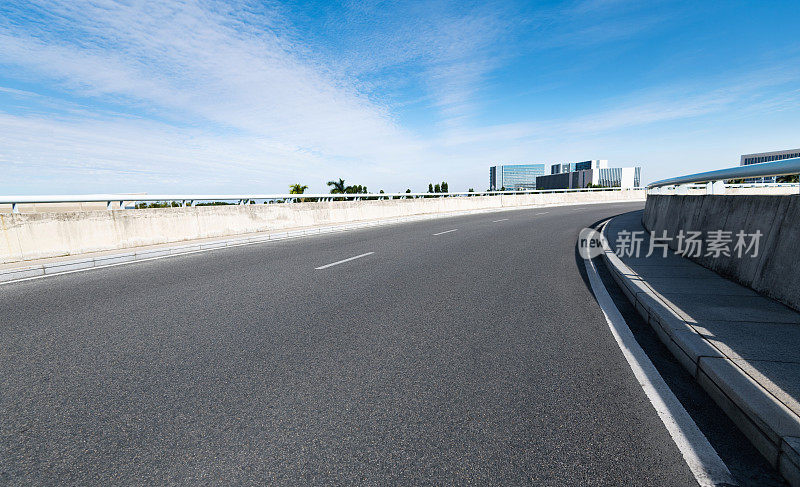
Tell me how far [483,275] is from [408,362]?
12.4 ft

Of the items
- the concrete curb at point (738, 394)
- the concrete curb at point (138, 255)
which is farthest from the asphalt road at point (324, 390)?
the concrete curb at point (138, 255)

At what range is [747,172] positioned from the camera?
5320 millimetres

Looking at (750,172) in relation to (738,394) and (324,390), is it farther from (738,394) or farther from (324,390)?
(324,390)

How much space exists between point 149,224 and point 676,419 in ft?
39.9

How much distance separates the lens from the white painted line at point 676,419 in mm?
2232

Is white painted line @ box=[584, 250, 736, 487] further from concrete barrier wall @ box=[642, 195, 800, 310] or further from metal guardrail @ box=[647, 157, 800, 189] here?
metal guardrail @ box=[647, 157, 800, 189]

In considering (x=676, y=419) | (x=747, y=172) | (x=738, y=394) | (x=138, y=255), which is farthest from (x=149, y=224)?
(x=747, y=172)

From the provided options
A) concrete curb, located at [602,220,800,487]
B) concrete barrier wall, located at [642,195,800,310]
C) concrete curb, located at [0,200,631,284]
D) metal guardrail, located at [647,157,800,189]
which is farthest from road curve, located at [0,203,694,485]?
metal guardrail, located at [647,157,800,189]

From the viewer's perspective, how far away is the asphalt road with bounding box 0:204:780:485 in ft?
7.59

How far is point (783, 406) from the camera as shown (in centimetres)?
252

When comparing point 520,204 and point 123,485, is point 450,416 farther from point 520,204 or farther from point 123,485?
point 520,204

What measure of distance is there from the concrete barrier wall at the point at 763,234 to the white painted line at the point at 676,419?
1.88m

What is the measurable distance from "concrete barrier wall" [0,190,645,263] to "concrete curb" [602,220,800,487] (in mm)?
11470

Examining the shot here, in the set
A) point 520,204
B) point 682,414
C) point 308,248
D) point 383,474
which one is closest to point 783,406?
point 682,414
